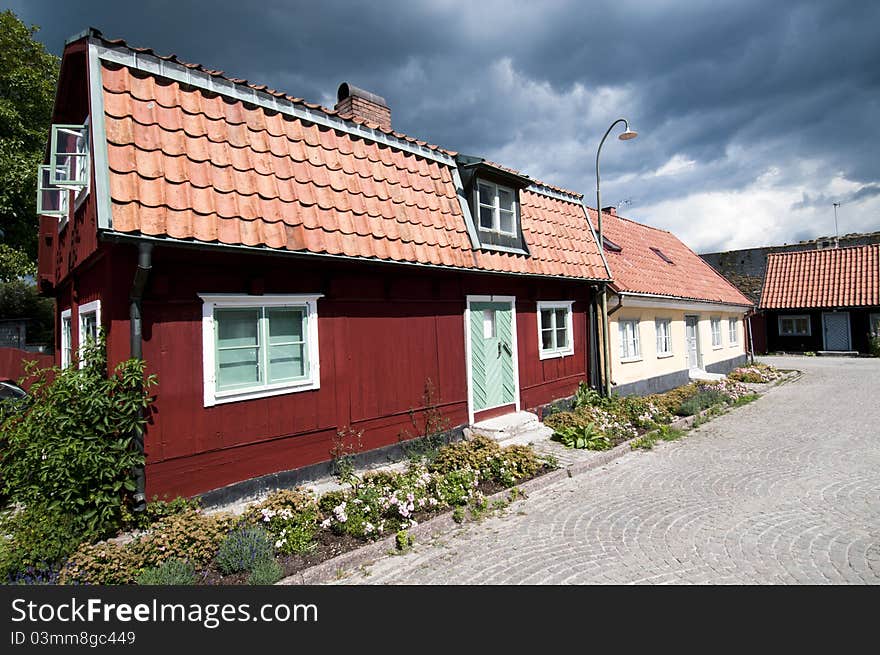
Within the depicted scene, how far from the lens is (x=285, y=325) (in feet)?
22.6

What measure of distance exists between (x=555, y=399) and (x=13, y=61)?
952 inches

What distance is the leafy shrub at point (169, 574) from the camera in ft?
13.6

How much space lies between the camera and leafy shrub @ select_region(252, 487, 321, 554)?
4.91 m

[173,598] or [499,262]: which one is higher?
[499,262]

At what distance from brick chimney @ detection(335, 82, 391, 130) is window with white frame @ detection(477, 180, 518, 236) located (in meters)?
2.23

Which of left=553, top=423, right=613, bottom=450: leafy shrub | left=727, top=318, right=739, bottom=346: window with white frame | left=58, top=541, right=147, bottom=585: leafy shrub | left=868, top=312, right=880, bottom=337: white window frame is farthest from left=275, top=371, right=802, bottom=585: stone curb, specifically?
left=868, top=312, right=880, bottom=337: white window frame

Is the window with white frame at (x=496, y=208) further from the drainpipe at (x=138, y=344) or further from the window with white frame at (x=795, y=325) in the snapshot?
the window with white frame at (x=795, y=325)

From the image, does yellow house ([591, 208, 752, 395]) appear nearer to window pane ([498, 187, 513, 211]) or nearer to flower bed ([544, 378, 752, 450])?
flower bed ([544, 378, 752, 450])

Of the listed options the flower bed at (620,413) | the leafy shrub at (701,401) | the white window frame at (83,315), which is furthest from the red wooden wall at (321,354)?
the leafy shrub at (701,401)

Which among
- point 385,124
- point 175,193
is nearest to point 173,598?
point 175,193

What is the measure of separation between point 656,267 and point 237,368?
15382 millimetres

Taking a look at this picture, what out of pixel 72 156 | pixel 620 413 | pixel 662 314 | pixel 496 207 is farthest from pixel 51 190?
pixel 662 314

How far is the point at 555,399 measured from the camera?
11.5 metres

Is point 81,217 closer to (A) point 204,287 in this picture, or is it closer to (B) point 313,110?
(A) point 204,287
